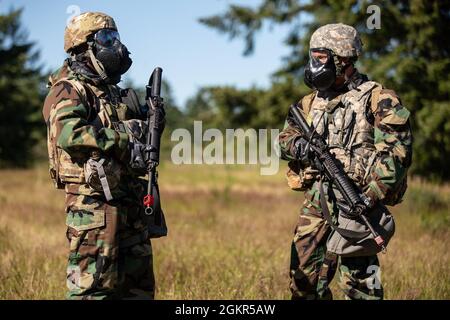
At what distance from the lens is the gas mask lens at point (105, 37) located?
3779 mm

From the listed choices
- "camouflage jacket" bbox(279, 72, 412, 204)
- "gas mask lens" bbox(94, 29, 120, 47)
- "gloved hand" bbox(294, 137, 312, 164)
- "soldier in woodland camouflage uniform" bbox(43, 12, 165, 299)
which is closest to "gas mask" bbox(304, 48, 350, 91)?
"camouflage jacket" bbox(279, 72, 412, 204)

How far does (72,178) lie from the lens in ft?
11.9

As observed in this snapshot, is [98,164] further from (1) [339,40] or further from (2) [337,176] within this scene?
(1) [339,40]

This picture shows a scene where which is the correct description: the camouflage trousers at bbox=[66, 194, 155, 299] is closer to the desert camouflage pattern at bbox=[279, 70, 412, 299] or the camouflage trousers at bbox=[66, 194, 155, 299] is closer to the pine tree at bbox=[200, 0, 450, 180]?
the desert camouflage pattern at bbox=[279, 70, 412, 299]

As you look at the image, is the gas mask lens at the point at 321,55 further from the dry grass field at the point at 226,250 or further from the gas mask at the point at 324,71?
the dry grass field at the point at 226,250

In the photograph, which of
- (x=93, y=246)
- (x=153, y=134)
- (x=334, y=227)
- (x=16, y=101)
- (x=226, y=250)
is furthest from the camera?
(x=16, y=101)

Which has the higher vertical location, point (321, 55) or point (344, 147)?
point (321, 55)

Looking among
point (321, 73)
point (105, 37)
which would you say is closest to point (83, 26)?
point (105, 37)

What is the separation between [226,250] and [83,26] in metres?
3.45

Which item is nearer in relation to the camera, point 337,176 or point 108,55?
point 108,55

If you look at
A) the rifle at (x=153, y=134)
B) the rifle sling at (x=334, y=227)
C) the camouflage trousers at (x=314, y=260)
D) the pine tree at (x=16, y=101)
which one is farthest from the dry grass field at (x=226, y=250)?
the pine tree at (x=16, y=101)

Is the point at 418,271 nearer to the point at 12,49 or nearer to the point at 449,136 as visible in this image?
the point at 449,136

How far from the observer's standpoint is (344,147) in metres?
4.09

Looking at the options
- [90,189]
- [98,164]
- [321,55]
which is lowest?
[90,189]
